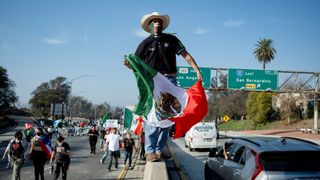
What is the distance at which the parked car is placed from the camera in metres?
6.36

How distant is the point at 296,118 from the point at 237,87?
36616mm

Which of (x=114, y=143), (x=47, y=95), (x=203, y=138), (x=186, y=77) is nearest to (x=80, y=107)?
(x=47, y=95)

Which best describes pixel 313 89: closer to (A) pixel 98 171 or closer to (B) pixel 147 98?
(A) pixel 98 171

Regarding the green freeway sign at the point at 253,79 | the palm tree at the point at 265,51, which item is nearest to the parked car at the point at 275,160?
the green freeway sign at the point at 253,79

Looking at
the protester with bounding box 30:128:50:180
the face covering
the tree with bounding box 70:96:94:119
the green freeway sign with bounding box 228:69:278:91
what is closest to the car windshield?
the face covering

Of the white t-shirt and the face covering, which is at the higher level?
the face covering

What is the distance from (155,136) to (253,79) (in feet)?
110

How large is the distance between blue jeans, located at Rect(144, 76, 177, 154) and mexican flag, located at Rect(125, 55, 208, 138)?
0.18m

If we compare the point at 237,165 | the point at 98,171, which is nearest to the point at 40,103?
the point at 98,171

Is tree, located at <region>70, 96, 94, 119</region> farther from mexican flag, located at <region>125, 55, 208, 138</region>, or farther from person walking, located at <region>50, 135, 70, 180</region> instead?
mexican flag, located at <region>125, 55, 208, 138</region>

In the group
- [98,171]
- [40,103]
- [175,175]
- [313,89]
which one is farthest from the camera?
[40,103]

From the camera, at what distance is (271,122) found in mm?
73812

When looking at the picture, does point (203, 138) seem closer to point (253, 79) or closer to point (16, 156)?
point (253, 79)

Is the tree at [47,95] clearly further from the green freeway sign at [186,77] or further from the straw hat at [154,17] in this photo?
the straw hat at [154,17]
